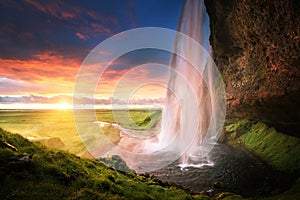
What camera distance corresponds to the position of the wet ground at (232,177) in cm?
2195

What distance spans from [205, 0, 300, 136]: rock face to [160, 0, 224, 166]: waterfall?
33.0 ft

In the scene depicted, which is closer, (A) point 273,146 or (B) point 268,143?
(A) point 273,146

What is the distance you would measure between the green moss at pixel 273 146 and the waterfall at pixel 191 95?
941 cm

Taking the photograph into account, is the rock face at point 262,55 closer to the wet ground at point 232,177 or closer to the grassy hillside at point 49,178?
the wet ground at point 232,177

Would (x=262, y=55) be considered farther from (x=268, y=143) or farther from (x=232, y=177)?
(x=232, y=177)

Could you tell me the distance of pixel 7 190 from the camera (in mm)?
8781

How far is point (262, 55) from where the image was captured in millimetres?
29484

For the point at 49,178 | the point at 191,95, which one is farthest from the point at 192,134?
the point at 49,178

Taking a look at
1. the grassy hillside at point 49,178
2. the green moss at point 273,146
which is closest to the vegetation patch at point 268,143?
the green moss at point 273,146

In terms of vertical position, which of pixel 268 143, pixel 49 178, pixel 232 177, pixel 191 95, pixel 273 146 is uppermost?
pixel 191 95

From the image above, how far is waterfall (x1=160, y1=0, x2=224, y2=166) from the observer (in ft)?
167

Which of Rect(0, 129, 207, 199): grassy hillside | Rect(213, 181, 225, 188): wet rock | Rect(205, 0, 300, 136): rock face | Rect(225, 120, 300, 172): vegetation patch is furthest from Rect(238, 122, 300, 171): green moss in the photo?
Rect(0, 129, 207, 199): grassy hillside

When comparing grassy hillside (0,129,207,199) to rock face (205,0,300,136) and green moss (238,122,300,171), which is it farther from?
green moss (238,122,300,171)

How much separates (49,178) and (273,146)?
3789 cm
